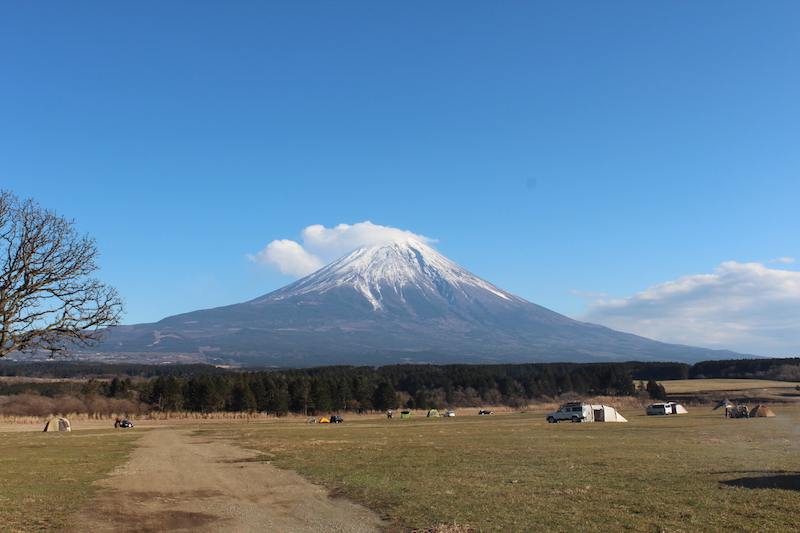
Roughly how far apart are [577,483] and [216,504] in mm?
8367

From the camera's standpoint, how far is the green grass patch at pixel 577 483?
974 centimetres

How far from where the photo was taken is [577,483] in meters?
13.7

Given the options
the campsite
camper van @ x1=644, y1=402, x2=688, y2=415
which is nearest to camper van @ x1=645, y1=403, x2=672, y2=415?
camper van @ x1=644, y1=402, x2=688, y2=415

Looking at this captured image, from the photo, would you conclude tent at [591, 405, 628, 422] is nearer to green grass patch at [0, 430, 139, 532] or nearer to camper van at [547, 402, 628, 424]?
camper van at [547, 402, 628, 424]

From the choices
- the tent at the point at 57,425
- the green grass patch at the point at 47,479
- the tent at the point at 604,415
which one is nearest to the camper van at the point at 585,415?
the tent at the point at 604,415

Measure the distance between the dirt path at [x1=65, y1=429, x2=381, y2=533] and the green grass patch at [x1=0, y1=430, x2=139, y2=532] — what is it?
543mm

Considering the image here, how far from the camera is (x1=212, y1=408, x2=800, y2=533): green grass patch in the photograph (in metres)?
9.74

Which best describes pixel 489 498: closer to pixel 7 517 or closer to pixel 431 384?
pixel 7 517

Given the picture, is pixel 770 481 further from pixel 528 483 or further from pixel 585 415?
pixel 585 415

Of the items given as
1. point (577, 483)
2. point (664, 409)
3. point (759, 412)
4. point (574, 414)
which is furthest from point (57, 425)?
point (759, 412)

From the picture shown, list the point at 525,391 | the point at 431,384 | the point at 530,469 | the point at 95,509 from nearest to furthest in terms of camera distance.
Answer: the point at 95,509 → the point at 530,469 → the point at 525,391 → the point at 431,384

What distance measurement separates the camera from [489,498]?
12.1 m

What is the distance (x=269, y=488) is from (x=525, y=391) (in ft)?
357

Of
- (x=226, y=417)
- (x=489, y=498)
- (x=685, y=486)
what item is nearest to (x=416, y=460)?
(x=489, y=498)
